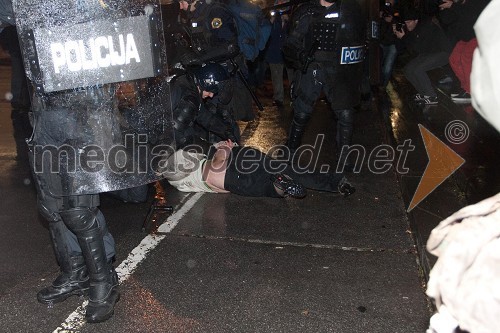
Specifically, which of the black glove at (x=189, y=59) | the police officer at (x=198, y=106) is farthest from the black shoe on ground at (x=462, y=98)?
the black glove at (x=189, y=59)

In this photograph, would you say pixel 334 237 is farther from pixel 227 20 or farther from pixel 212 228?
pixel 227 20

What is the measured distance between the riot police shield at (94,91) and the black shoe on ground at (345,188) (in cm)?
248

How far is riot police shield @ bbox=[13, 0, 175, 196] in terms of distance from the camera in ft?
8.56

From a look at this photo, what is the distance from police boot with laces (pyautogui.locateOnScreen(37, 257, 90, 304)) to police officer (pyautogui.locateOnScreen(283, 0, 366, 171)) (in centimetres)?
322

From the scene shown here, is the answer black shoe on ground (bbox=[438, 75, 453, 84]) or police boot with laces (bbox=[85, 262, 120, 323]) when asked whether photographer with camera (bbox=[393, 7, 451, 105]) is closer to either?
black shoe on ground (bbox=[438, 75, 453, 84])

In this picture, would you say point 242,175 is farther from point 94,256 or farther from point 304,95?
point 94,256

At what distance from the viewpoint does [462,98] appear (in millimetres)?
8867

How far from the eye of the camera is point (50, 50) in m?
2.61

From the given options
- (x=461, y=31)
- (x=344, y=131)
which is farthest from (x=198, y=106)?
(x=461, y=31)

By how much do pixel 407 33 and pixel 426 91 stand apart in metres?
1.32

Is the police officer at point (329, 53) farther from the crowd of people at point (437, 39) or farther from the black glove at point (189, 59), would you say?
the crowd of people at point (437, 39)

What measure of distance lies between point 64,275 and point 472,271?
272cm

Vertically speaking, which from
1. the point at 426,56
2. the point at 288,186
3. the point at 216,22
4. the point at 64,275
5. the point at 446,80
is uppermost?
the point at 216,22

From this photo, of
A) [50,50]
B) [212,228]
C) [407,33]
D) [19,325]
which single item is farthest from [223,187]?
[407,33]
